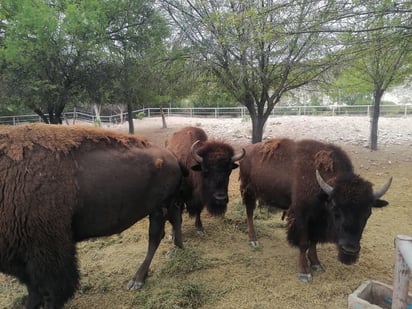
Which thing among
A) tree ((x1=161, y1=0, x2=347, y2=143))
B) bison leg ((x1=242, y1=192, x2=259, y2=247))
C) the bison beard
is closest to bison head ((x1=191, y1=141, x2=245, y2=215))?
bison leg ((x1=242, y1=192, x2=259, y2=247))

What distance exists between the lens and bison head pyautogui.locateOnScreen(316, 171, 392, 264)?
13.0 ft

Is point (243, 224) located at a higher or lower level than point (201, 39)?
lower

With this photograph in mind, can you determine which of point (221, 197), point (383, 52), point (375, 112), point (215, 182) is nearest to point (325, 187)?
point (221, 197)

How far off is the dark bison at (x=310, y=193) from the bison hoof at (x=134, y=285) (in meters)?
2.15

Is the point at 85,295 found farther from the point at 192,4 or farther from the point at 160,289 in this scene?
the point at 192,4

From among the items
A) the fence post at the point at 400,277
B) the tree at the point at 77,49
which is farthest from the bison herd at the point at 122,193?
the tree at the point at 77,49

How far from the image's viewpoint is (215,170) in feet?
17.4

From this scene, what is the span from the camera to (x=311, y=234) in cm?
480

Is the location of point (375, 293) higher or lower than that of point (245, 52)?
lower

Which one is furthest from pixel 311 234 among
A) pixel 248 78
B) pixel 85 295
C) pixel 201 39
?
pixel 201 39

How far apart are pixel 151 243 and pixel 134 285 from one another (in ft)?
1.88

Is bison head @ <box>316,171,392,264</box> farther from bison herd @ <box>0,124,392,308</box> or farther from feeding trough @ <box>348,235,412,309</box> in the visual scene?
feeding trough @ <box>348,235,412,309</box>

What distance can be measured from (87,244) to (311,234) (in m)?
3.66

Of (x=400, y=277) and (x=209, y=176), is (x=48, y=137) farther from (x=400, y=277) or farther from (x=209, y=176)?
(x=400, y=277)
